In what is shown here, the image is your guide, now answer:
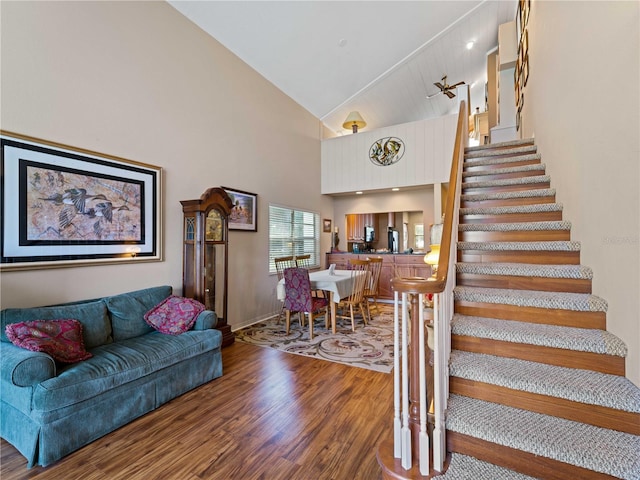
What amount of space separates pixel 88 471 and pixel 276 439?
41.5 inches

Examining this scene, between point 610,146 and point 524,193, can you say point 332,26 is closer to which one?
point 524,193

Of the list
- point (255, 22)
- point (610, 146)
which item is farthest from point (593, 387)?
point (255, 22)

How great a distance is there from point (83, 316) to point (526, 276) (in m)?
3.41

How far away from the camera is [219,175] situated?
13.5 ft

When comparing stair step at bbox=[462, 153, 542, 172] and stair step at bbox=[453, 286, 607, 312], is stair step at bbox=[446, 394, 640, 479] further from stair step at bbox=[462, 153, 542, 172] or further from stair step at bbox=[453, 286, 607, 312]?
stair step at bbox=[462, 153, 542, 172]

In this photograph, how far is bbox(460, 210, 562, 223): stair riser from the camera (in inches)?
103

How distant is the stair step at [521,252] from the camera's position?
2.22 m

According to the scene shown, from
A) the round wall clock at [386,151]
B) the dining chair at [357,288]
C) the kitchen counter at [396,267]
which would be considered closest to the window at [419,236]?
the kitchen counter at [396,267]

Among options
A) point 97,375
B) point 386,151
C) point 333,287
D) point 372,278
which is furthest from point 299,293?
point 386,151

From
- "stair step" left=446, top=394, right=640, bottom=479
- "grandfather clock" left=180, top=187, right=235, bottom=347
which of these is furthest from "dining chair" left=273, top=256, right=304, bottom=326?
"stair step" left=446, top=394, right=640, bottom=479

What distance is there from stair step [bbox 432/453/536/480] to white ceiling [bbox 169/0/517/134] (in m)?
4.80

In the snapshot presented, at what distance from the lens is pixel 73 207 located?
2586 mm

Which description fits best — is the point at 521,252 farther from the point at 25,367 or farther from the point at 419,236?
the point at 419,236

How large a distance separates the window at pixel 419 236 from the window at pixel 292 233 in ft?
7.43
